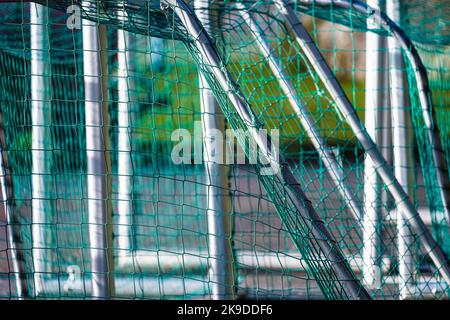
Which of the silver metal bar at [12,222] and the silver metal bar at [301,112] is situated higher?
the silver metal bar at [301,112]

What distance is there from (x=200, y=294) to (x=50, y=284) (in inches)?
39.5

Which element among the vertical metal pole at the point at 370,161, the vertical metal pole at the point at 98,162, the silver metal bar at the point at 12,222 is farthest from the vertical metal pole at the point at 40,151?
the vertical metal pole at the point at 370,161

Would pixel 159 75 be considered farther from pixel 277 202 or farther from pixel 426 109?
pixel 277 202

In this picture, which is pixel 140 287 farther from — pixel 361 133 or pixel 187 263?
pixel 361 133

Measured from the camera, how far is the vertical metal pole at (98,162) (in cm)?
359

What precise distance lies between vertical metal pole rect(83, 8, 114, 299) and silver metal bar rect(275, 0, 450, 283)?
3.25 ft

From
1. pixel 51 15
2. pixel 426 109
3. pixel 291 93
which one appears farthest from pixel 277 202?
pixel 51 15

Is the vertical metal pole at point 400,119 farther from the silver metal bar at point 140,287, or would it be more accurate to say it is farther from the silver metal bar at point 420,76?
the silver metal bar at point 140,287

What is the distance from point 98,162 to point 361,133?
1354 millimetres

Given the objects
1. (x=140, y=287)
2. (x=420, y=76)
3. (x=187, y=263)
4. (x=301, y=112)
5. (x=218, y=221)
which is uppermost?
(x=420, y=76)

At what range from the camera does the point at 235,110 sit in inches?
121

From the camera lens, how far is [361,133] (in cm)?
353

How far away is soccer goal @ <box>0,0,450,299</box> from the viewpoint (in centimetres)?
321

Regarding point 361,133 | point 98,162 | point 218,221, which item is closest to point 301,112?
point 361,133
